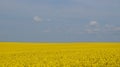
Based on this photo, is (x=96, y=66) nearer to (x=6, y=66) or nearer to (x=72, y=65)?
(x=72, y=65)

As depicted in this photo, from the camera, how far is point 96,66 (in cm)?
1480

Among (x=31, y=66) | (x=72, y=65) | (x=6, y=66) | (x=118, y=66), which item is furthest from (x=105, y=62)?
(x=6, y=66)

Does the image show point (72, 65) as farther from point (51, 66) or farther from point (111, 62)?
point (111, 62)

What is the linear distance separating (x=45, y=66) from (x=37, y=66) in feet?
1.54

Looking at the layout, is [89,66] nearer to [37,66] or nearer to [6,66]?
[37,66]

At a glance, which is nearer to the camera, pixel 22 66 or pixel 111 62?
pixel 22 66

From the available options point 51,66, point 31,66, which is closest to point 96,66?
point 51,66

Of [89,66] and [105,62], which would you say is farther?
[105,62]

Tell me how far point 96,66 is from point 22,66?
438cm

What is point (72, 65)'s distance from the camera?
1504 centimetres

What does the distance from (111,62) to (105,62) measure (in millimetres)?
384

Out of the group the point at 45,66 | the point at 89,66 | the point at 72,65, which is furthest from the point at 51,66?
the point at 89,66

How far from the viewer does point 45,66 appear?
46.8 feet

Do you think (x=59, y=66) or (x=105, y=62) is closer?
(x=59, y=66)
